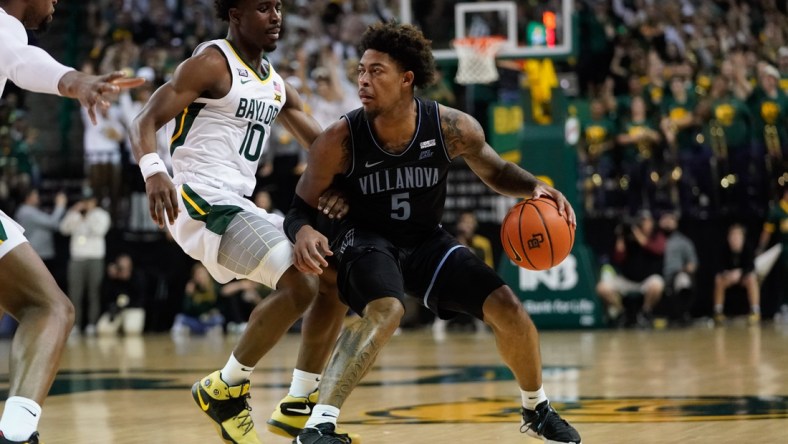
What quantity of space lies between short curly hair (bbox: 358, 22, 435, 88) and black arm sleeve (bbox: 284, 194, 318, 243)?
786mm

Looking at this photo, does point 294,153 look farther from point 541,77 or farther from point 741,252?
point 741,252

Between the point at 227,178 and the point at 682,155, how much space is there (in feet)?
34.3

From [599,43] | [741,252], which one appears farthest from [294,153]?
[741,252]

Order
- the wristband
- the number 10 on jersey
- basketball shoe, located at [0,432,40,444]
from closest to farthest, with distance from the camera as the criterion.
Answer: basketball shoe, located at [0,432,40,444], the wristband, the number 10 on jersey

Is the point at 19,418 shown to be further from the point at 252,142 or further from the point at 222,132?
the point at 252,142

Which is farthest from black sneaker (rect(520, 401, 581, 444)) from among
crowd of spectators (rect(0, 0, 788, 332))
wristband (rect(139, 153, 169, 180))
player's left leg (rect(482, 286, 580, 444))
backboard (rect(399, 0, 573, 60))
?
crowd of spectators (rect(0, 0, 788, 332))

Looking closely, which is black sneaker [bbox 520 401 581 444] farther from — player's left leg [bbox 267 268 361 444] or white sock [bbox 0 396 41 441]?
white sock [bbox 0 396 41 441]

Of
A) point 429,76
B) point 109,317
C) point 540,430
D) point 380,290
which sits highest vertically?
point 429,76

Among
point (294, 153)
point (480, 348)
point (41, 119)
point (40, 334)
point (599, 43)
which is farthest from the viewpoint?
point (41, 119)

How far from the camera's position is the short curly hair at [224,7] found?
240 inches

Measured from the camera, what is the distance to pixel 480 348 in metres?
12.4

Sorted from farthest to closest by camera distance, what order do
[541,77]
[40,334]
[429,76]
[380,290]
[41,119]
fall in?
[41,119]
[541,77]
[429,76]
[380,290]
[40,334]

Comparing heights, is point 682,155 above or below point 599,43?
below

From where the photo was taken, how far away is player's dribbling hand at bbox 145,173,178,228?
526cm
